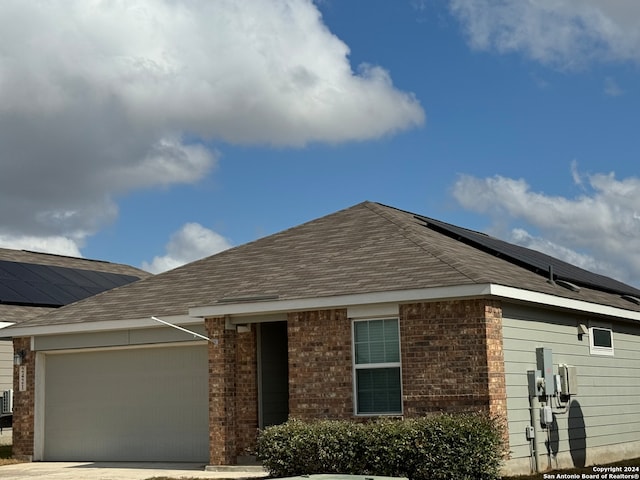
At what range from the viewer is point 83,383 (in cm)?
2128

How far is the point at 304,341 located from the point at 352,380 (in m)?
1.14

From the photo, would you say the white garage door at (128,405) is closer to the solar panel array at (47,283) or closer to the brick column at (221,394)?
the brick column at (221,394)

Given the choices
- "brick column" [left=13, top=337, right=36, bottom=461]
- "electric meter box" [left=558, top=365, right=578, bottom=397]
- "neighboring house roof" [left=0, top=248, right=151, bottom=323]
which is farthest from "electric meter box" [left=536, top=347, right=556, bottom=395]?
"neighboring house roof" [left=0, top=248, right=151, bottom=323]

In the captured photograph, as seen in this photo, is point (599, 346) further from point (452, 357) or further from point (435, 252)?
point (452, 357)

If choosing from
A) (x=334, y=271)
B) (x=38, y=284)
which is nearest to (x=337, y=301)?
(x=334, y=271)

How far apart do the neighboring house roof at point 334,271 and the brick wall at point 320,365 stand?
52 centimetres

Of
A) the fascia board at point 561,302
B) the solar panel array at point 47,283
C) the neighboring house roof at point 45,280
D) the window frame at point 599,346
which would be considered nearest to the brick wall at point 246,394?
the fascia board at point 561,302

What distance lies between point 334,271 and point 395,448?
14.0 ft

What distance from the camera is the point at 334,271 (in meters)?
17.5

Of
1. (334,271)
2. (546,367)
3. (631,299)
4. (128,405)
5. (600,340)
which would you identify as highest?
(334,271)

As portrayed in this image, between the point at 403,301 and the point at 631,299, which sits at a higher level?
the point at 631,299

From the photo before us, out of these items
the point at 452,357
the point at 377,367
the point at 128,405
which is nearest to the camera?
the point at 452,357

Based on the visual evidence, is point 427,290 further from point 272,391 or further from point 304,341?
point 272,391

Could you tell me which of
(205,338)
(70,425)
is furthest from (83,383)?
(205,338)
